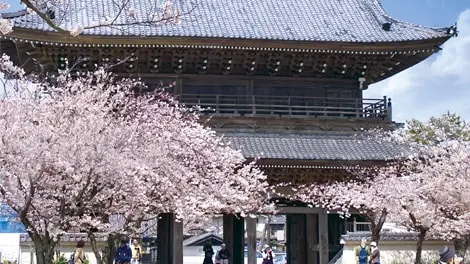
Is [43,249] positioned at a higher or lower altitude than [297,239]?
lower

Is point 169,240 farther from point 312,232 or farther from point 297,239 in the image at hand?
point 297,239

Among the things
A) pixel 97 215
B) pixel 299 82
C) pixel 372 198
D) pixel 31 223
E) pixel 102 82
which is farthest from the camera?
pixel 299 82

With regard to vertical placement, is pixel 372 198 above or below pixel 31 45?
below

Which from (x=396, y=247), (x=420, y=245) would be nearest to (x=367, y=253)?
(x=420, y=245)

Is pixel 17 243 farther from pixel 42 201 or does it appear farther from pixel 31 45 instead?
pixel 42 201

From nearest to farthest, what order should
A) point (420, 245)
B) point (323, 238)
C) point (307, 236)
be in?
point (420, 245) → point (323, 238) → point (307, 236)

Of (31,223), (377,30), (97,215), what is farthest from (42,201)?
(377,30)

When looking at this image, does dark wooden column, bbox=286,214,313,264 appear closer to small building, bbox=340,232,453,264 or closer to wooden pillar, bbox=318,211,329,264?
wooden pillar, bbox=318,211,329,264

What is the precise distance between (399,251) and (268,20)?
29.2 ft

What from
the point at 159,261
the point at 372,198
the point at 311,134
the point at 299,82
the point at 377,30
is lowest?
the point at 159,261

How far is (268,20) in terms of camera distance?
24.5 m

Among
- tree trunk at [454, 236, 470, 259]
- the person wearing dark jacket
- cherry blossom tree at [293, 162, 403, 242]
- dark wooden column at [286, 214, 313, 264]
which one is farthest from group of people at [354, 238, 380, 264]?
the person wearing dark jacket

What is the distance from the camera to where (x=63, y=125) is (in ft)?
52.2

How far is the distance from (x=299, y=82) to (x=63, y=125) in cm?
1002
